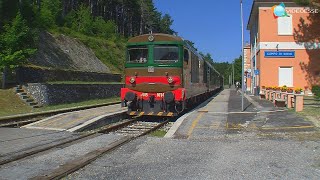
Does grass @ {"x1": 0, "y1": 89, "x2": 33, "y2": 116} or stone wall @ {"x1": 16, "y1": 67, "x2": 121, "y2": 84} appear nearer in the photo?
grass @ {"x1": 0, "y1": 89, "x2": 33, "y2": 116}

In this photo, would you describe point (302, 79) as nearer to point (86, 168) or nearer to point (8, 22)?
point (8, 22)

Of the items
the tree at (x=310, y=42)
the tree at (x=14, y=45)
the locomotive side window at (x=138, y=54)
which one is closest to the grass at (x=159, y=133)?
the locomotive side window at (x=138, y=54)

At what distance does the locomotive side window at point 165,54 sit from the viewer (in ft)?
57.4

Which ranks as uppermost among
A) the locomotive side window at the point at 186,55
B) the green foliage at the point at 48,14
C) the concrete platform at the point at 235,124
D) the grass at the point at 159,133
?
the green foliage at the point at 48,14

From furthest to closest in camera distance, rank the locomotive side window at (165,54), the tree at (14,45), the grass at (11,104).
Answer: the tree at (14,45) < the grass at (11,104) < the locomotive side window at (165,54)

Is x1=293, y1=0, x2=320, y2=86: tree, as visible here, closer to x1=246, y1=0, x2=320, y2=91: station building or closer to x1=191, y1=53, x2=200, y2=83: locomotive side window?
x1=246, y1=0, x2=320, y2=91: station building

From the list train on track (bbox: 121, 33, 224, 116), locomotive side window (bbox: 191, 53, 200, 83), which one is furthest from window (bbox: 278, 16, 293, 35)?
train on track (bbox: 121, 33, 224, 116)

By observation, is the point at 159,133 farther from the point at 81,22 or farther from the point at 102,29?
the point at 102,29

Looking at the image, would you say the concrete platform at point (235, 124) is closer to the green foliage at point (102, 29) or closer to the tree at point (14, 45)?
the tree at point (14, 45)

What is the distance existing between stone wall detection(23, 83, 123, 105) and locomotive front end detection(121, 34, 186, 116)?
7.27m

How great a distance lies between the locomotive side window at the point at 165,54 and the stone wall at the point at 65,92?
842 cm

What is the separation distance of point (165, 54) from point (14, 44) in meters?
10.5

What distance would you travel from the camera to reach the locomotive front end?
1725 cm

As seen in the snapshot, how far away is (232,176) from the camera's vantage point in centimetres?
713
